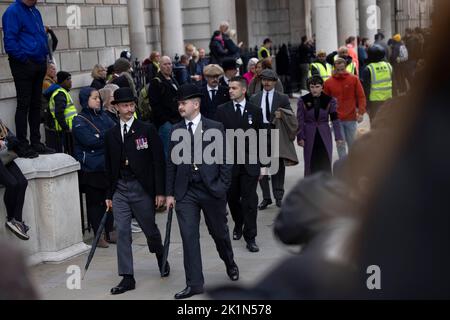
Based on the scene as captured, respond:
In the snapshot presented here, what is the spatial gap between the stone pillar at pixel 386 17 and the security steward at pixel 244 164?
111ft

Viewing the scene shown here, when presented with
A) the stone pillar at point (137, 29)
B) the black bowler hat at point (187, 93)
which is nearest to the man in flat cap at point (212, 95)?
the black bowler hat at point (187, 93)

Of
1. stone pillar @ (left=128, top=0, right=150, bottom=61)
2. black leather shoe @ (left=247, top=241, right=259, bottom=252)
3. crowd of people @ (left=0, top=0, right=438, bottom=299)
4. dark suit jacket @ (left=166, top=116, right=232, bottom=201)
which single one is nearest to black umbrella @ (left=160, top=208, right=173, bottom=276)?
crowd of people @ (left=0, top=0, right=438, bottom=299)

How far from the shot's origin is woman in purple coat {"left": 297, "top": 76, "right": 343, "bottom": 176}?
11.8 meters

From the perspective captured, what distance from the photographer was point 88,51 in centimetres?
1605

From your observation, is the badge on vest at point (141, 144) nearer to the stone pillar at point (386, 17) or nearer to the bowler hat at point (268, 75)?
the bowler hat at point (268, 75)

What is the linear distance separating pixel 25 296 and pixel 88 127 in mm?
8629

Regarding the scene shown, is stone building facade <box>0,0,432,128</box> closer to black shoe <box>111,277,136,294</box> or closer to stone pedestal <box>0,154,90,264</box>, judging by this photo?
stone pedestal <box>0,154,90,264</box>

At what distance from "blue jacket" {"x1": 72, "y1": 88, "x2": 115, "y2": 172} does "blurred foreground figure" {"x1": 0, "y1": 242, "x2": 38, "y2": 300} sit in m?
8.59

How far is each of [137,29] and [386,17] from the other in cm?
2294

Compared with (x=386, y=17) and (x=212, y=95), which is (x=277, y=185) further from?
(x=386, y=17)

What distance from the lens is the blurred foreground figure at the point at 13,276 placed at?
149 centimetres

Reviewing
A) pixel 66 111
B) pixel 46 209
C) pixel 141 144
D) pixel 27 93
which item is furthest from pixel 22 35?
pixel 141 144

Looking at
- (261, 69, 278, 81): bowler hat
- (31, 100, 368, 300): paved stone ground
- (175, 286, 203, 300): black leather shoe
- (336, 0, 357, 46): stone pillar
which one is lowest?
(31, 100, 368, 300): paved stone ground

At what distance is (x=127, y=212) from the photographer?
27.6 feet
